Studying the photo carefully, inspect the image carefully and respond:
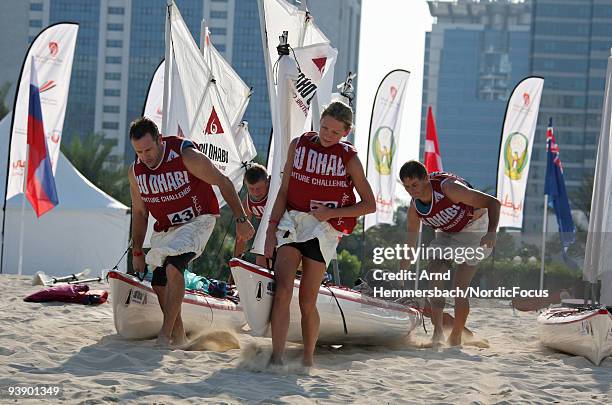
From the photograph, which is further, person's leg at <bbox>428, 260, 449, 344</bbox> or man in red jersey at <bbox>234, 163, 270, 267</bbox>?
man in red jersey at <bbox>234, 163, 270, 267</bbox>

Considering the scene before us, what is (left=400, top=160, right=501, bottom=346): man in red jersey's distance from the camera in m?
7.35

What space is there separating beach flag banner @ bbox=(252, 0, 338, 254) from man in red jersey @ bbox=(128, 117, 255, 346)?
1.30 m

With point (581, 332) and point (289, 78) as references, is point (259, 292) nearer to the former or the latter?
point (581, 332)

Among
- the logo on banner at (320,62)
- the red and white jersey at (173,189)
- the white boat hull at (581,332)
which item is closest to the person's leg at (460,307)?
the white boat hull at (581,332)

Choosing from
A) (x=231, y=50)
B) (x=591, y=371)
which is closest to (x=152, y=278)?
(x=591, y=371)

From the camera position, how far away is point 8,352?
559 centimetres

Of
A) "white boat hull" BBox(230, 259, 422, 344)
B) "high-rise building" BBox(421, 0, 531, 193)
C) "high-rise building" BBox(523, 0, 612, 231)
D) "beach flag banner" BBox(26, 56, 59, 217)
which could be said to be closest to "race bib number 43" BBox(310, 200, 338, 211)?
"white boat hull" BBox(230, 259, 422, 344)

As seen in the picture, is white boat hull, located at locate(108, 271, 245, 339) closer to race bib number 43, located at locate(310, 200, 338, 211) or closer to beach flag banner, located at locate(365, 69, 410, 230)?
race bib number 43, located at locate(310, 200, 338, 211)

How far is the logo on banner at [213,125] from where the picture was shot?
40.7 feet

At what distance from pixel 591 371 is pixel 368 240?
137 feet

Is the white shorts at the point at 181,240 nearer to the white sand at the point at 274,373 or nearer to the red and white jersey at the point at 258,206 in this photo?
the white sand at the point at 274,373

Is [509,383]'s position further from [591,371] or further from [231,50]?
[231,50]

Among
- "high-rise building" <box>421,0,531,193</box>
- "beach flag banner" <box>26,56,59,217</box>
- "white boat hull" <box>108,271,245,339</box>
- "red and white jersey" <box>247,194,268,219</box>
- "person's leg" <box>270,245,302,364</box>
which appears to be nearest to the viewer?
"person's leg" <box>270,245,302,364</box>

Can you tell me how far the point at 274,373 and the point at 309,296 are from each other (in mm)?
526
